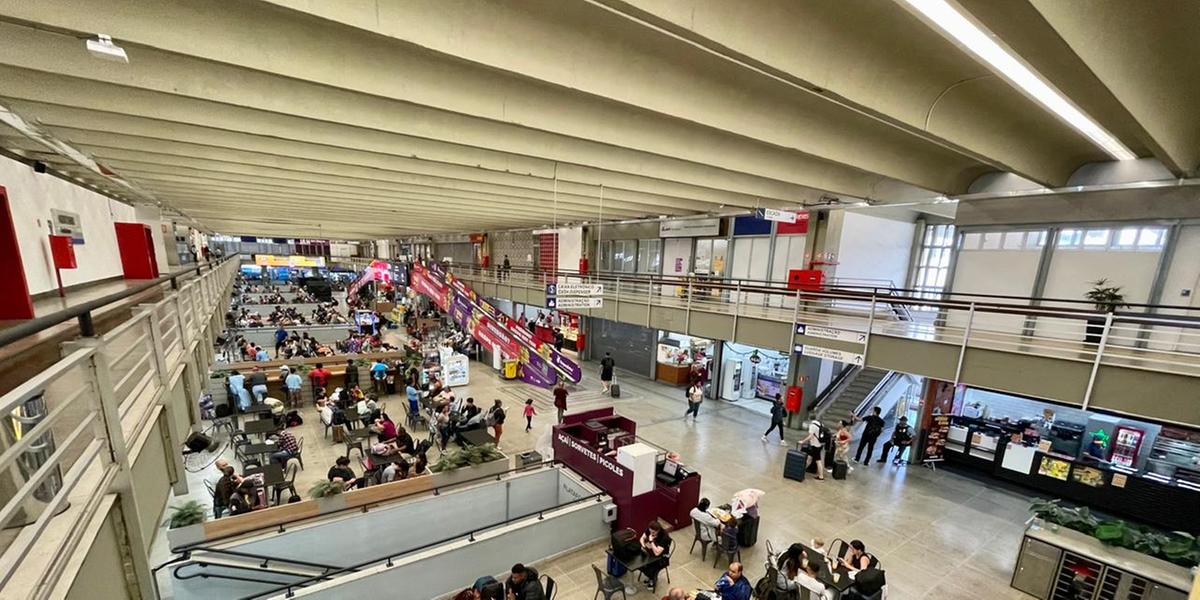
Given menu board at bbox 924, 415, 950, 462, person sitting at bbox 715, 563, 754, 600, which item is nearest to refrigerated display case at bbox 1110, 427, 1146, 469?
menu board at bbox 924, 415, 950, 462

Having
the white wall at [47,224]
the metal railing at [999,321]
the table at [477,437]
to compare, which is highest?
the white wall at [47,224]

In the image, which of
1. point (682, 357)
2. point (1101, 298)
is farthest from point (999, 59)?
point (682, 357)

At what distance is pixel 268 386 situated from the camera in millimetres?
12906

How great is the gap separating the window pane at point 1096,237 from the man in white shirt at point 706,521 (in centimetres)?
977

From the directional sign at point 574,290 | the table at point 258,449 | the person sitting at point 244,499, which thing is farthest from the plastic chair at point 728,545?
the table at point 258,449

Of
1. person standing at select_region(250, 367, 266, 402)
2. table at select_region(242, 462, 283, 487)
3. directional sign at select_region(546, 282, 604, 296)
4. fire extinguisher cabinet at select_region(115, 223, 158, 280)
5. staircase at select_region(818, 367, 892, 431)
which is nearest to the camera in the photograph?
table at select_region(242, 462, 283, 487)

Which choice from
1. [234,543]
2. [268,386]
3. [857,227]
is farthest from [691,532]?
[268,386]

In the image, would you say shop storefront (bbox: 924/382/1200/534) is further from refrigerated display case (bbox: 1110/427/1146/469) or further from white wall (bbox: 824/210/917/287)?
white wall (bbox: 824/210/917/287)

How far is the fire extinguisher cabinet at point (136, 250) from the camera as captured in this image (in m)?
10.5

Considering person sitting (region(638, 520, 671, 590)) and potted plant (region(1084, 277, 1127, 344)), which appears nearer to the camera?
person sitting (region(638, 520, 671, 590))

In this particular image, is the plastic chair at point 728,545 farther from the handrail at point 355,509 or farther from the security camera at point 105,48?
the security camera at point 105,48

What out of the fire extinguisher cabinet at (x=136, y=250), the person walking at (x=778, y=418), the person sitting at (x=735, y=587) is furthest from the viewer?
the person walking at (x=778, y=418)

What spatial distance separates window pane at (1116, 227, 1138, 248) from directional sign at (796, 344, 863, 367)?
5684 millimetres

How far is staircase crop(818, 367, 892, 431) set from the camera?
41.7 feet
